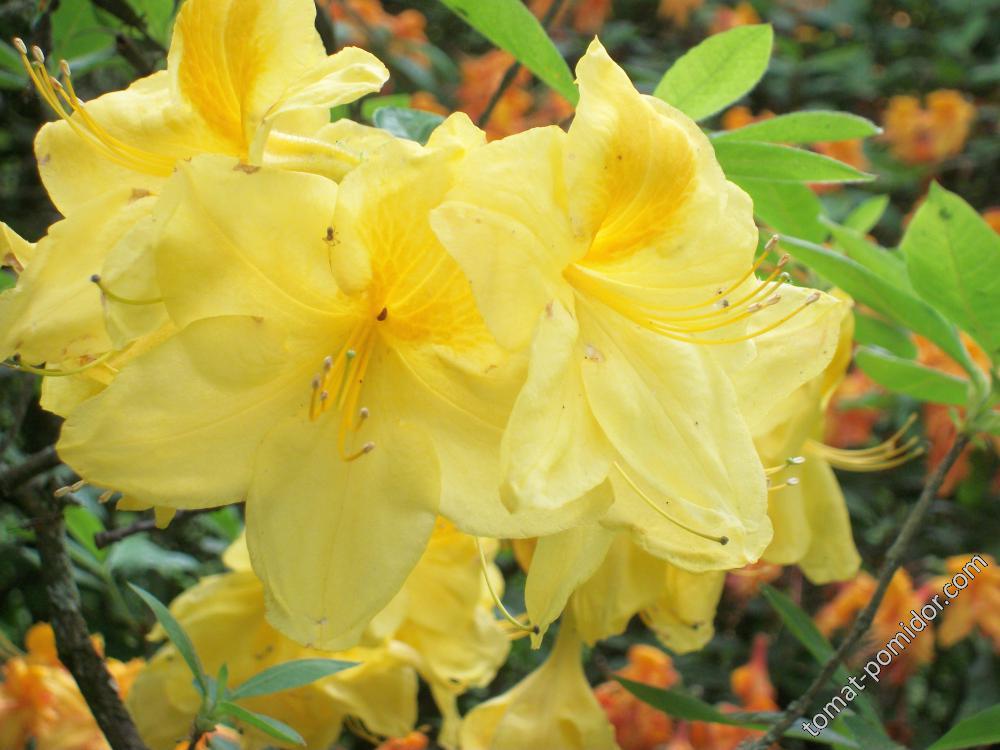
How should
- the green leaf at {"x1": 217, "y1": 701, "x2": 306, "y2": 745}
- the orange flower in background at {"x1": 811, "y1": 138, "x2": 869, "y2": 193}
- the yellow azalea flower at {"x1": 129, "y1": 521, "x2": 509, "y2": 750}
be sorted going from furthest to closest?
→ the orange flower in background at {"x1": 811, "y1": 138, "x2": 869, "y2": 193}, the yellow azalea flower at {"x1": 129, "y1": 521, "x2": 509, "y2": 750}, the green leaf at {"x1": 217, "y1": 701, "x2": 306, "y2": 745}

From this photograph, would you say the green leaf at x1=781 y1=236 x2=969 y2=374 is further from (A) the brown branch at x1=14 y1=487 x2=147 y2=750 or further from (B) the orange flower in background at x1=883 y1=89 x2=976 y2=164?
(B) the orange flower in background at x1=883 y1=89 x2=976 y2=164

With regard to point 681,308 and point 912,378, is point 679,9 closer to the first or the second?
point 912,378

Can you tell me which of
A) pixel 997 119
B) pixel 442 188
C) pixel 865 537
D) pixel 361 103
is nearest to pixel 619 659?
pixel 865 537

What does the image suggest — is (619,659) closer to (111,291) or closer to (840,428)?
(840,428)

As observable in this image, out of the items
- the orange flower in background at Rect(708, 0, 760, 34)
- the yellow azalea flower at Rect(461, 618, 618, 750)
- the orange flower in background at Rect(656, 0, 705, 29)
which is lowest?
the orange flower in background at Rect(656, 0, 705, 29)

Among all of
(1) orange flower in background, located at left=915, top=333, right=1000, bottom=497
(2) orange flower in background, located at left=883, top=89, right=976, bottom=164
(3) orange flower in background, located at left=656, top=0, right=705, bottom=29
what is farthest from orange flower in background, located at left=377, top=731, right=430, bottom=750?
(3) orange flower in background, located at left=656, top=0, right=705, bottom=29

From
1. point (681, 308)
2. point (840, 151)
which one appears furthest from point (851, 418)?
point (681, 308)

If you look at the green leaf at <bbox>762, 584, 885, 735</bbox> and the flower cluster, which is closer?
the flower cluster
